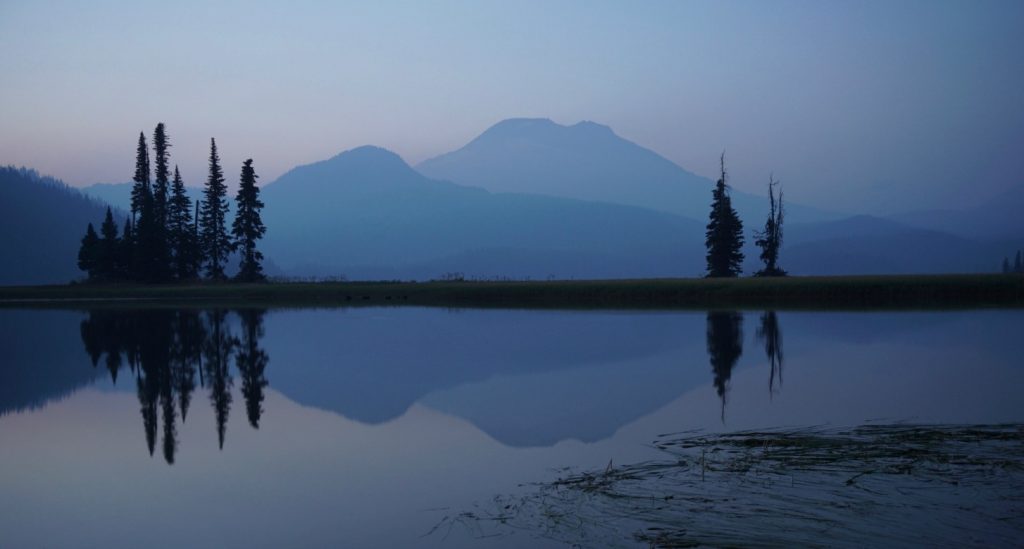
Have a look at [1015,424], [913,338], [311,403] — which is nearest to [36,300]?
[311,403]

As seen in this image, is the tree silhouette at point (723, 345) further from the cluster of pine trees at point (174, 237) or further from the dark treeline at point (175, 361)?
the cluster of pine trees at point (174, 237)

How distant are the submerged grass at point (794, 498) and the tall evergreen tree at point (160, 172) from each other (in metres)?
89.7

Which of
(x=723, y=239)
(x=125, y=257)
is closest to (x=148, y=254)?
(x=125, y=257)

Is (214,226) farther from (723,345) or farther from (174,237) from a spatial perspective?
(723,345)

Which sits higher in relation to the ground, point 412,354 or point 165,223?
point 165,223

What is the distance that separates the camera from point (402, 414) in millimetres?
17891

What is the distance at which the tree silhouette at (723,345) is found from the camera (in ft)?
70.7

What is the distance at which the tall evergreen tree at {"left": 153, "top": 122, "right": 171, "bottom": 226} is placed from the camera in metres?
91.4

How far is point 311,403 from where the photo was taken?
65.2 ft

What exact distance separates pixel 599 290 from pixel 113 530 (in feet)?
189

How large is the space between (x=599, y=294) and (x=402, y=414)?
49.9 meters

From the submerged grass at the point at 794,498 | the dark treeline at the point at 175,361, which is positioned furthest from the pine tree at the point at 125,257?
the submerged grass at the point at 794,498

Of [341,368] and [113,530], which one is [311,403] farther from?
[113,530]

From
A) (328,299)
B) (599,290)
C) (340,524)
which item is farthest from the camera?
(328,299)
